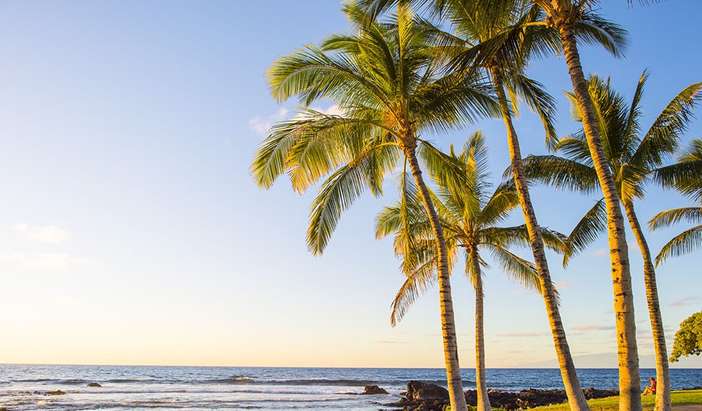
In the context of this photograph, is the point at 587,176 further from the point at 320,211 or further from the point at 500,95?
the point at 320,211

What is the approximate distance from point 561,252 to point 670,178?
4312mm

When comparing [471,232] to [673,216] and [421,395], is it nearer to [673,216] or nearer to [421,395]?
[673,216]

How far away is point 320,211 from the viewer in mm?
13336

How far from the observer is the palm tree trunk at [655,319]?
13.8 metres

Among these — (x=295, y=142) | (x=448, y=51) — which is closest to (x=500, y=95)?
(x=448, y=51)

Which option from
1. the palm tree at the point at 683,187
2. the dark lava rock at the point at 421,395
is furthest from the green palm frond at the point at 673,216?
the dark lava rock at the point at 421,395

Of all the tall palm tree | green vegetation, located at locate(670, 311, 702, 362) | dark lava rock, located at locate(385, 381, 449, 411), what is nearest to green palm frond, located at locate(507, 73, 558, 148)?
the tall palm tree

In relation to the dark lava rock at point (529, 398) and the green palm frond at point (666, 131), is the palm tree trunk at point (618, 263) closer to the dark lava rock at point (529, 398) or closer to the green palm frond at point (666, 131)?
the green palm frond at point (666, 131)

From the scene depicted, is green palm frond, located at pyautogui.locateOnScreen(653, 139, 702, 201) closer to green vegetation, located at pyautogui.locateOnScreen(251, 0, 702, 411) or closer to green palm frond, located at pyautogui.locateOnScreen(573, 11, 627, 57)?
green vegetation, located at pyautogui.locateOnScreen(251, 0, 702, 411)

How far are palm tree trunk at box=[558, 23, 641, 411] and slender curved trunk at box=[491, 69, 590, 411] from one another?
56.5 inches

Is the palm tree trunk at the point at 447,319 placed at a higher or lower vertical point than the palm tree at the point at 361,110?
lower

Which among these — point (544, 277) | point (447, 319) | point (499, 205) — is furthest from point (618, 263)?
point (499, 205)

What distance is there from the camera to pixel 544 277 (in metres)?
10.9

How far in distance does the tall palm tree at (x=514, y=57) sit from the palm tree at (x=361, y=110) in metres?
0.73
